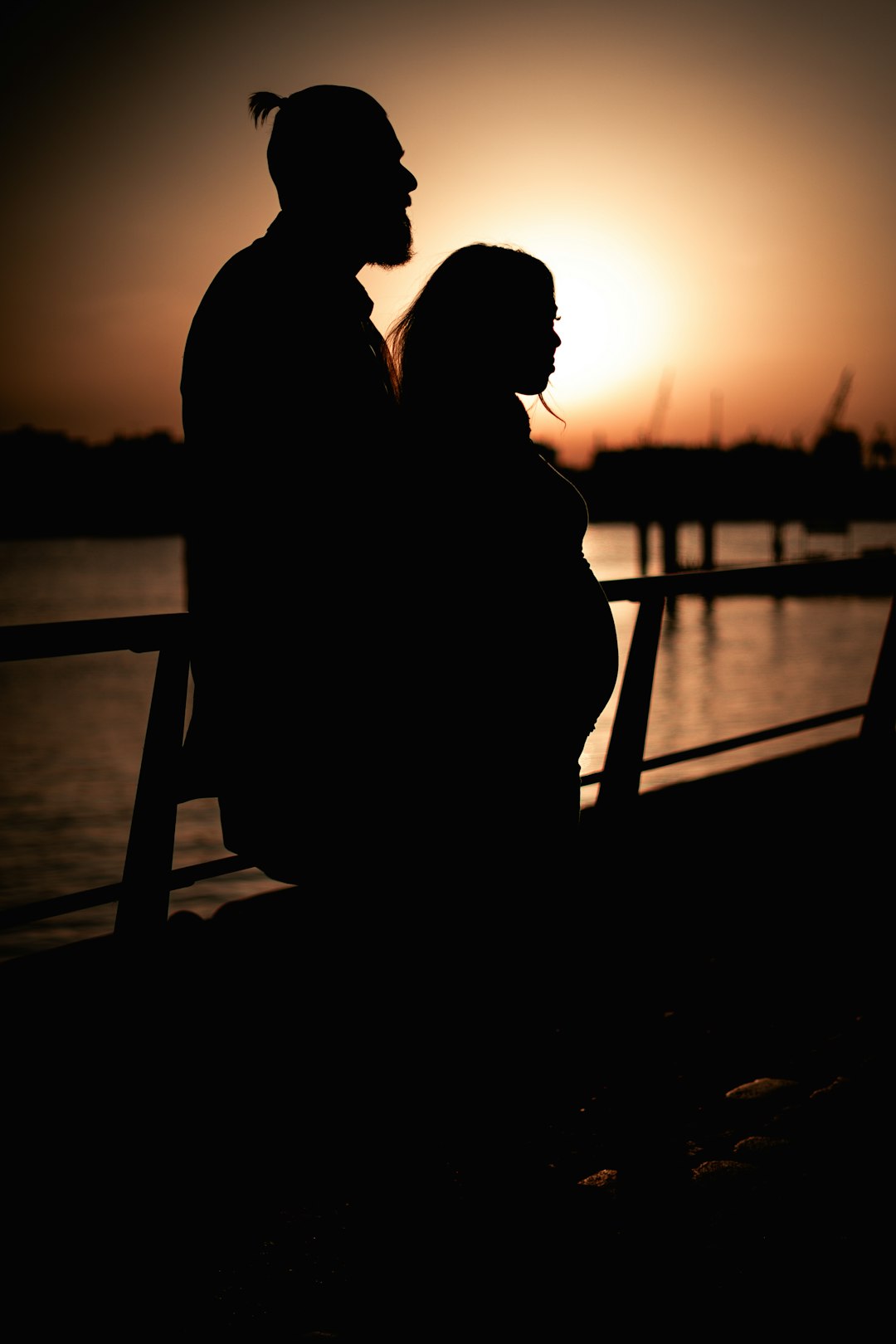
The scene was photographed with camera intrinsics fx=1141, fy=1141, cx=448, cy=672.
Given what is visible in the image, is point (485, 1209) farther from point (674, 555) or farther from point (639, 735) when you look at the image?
point (674, 555)

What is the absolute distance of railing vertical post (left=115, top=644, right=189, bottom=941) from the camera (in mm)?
2547

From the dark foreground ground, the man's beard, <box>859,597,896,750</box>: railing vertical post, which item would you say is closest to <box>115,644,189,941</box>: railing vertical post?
the dark foreground ground

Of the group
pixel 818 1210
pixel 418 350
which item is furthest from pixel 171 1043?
pixel 418 350

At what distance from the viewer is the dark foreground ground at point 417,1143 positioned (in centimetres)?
206

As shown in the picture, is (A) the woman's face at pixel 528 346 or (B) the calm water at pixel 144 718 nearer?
(A) the woman's face at pixel 528 346

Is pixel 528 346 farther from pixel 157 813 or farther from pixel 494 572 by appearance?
pixel 157 813

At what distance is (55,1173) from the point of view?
2.37 m

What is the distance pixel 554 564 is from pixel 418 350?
445 millimetres

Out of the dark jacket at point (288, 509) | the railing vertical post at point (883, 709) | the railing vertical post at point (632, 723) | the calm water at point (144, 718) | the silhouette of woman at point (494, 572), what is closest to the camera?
the dark jacket at point (288, 509)

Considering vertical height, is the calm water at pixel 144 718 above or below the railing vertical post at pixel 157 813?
below

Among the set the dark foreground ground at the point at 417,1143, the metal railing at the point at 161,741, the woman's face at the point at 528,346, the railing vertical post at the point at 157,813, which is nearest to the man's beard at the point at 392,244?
the woman's face at the point at 528,346

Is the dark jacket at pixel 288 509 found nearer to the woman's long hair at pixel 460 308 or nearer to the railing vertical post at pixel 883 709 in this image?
the woman's long hair at pixel 460 308

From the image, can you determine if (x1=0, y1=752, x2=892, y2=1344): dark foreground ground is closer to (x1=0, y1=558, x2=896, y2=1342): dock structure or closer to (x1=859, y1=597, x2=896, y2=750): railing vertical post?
(x1=0, y1=558, x2=896, y2=1342): dock structure

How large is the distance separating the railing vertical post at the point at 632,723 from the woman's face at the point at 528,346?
6.58ft
